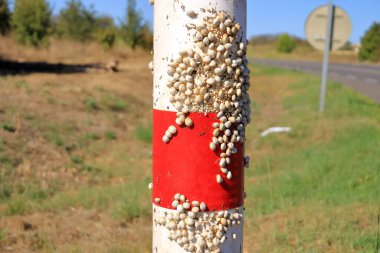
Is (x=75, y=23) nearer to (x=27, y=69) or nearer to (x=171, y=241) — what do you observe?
(x=27, y=69)

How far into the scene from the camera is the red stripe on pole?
1808 millimetres

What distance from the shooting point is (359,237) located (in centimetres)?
384

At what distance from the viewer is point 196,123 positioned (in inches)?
71.2

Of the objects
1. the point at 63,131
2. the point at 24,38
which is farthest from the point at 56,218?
the point at 24,38

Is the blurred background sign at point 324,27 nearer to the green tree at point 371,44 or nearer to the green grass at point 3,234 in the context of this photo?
the green grass at point 3,234

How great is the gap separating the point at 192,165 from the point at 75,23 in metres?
39.7

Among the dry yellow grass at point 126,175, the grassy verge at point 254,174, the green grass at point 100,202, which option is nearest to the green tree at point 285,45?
the dry yellow grass at point 126,175

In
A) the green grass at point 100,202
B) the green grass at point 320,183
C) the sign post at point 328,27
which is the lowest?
the green grass at point 100,202

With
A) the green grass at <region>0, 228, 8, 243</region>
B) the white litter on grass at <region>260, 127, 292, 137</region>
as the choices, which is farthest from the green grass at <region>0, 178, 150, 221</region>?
the white litter on grass at <region>260, 127, 292, 137</region>

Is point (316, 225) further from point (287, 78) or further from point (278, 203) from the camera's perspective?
point (287, 78)

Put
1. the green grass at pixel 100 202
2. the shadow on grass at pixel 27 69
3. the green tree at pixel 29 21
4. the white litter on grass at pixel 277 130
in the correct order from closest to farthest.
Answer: the green grass at pixel 100 202 → the white litter on grass at pixel 277 130 → the shadow on grass at pixel 27 69 → the green tree at pixel 29 21

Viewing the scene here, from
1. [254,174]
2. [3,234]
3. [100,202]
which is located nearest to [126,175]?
[100,202]

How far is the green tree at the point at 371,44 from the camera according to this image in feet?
144

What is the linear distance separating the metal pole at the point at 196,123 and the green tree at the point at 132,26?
41.1m
